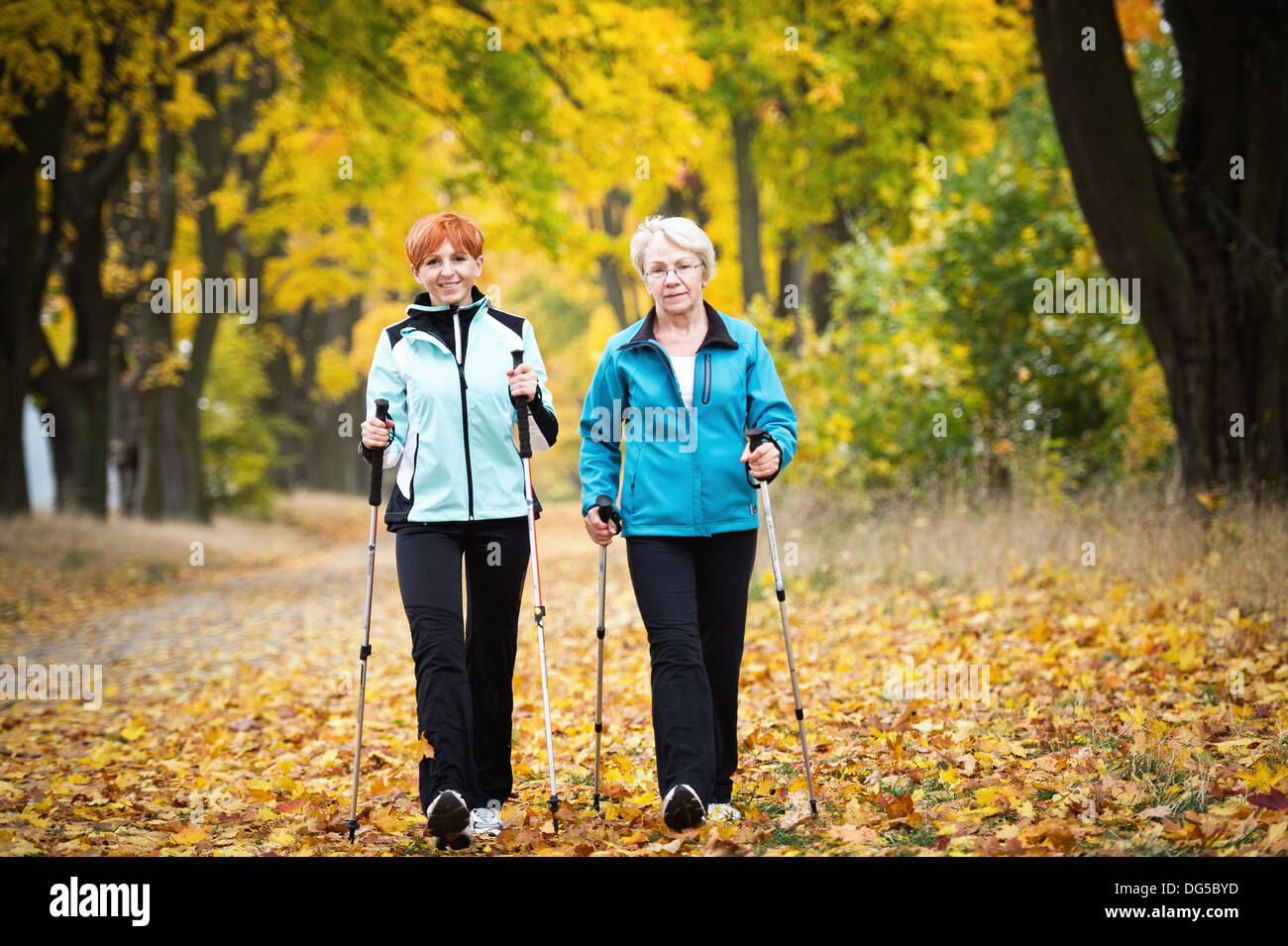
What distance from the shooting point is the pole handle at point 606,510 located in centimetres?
430

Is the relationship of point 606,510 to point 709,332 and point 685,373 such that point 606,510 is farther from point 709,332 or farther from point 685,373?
point 709,332

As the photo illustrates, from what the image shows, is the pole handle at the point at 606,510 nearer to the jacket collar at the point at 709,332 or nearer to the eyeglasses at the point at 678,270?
the jacket collar at the point at 709,332

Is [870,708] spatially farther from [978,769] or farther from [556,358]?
[556,358]

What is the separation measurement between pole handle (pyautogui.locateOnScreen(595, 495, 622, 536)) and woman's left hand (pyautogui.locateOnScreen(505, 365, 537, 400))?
1.51 feet

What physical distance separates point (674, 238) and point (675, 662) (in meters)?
1.52

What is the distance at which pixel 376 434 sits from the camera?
4.32 meters

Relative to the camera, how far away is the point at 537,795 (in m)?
5.05

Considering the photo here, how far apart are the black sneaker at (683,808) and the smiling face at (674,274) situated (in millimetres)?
1692

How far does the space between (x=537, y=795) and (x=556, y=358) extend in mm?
38187
